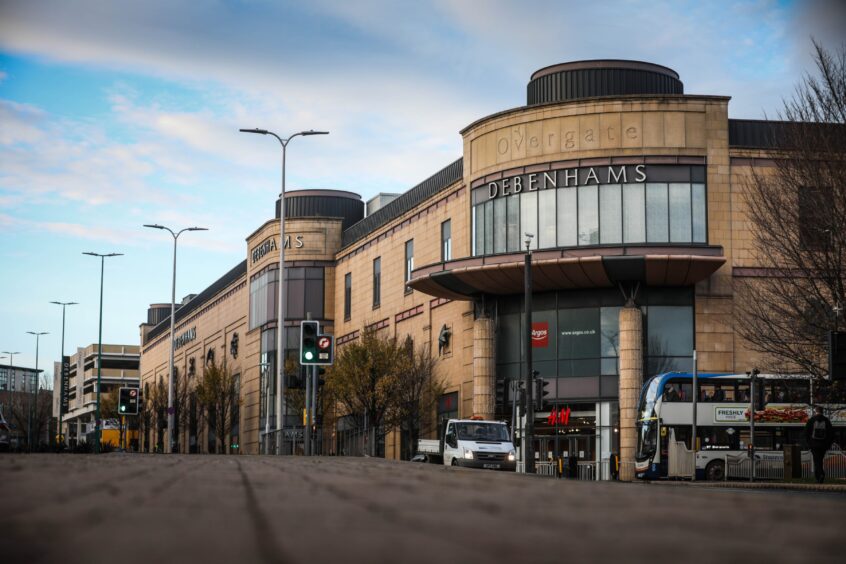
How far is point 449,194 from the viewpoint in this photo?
61.3 metres

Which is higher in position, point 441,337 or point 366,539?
point 441,337

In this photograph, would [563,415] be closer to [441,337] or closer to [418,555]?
[441,337]

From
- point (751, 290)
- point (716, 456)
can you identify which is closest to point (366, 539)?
point (716, 456)

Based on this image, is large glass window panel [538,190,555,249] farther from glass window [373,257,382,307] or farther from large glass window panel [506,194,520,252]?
glass window [373,257,382,307]

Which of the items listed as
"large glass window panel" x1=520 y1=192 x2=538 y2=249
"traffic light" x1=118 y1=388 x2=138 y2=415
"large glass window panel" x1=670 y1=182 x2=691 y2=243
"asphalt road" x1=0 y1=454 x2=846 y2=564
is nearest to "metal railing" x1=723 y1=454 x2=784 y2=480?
"large glass window panel" x1=670 y1=182 x2=691 y2=243

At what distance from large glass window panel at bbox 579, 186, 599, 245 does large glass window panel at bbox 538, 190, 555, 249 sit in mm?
Result: 1307

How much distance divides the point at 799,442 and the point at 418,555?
40851 mm

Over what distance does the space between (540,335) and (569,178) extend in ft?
23.9

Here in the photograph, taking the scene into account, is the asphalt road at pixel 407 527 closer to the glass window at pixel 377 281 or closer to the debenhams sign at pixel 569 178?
the debenhams sign at pixel 569 178

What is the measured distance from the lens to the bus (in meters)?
→ 41.6

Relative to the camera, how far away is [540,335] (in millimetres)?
55062

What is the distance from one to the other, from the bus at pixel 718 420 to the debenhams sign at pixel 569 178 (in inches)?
451

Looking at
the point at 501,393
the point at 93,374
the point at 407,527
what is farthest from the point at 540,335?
the point at 93,374

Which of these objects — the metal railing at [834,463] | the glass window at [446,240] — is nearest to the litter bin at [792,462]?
the metal railing at [834,463]
